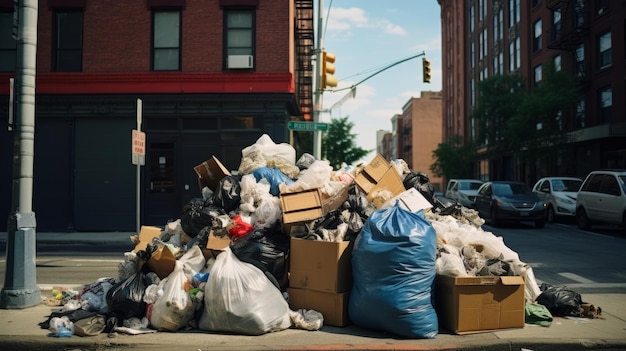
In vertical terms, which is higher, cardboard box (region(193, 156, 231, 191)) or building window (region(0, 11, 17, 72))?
building window (region(0, 11, 17, 72))

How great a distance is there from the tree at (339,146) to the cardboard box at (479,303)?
1205 inches

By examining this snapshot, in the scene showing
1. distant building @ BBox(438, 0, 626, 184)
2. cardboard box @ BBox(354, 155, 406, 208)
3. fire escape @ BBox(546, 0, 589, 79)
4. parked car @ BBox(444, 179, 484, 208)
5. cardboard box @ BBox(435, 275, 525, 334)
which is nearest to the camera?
cardboard box @ BBox(435, 275, 525, 334)

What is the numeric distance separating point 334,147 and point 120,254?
26.0 m

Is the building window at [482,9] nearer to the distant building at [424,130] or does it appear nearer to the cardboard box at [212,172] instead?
the distant building at [424,130]

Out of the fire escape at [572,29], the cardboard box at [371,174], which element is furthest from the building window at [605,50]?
the cardboard box at [371,174]

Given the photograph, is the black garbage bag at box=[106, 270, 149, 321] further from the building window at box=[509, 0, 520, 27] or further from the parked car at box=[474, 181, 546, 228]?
the building window at box=[509, 0, 520, 27]

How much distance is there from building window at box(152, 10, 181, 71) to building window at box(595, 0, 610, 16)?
70.5ft

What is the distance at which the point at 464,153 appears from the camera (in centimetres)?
4406

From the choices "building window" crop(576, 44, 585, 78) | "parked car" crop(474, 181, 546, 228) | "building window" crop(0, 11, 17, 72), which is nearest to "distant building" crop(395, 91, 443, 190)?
"building window" crop(576, 44, 585, 78)

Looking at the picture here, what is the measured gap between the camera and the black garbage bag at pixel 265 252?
5.40 m

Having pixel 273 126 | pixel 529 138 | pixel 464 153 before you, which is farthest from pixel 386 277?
pixel 464 153

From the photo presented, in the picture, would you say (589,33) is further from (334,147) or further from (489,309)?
(489,309)

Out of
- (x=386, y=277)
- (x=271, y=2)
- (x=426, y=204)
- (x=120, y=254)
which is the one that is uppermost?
(x=271, y=2)

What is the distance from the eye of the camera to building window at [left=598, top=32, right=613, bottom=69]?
2550cm
